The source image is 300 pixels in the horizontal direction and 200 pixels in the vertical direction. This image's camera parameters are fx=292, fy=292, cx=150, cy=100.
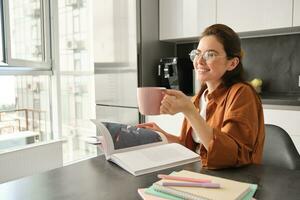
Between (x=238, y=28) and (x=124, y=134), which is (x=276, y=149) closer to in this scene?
(x=124, y=134)

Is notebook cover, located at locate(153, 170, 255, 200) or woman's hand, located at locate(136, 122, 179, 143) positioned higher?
woman's hand, located at locate(136, 122, 179, 143)

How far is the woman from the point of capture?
821mm

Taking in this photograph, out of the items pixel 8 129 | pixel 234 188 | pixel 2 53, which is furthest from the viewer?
pixel 8 129

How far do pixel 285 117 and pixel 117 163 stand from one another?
5.27 feet

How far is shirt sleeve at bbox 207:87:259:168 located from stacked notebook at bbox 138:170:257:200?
0.15 m

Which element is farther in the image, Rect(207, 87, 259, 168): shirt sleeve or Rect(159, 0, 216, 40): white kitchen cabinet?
Rect(159, 0, 216, 40): white kitchen cabinet

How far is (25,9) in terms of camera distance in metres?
2.63

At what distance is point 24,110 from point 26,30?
28.9 inches

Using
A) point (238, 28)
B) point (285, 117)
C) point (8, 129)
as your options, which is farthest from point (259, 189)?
point (8, 129)

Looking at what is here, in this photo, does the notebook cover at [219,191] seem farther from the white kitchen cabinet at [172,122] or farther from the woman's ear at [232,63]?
the white kitchen cabinet at [172,122]

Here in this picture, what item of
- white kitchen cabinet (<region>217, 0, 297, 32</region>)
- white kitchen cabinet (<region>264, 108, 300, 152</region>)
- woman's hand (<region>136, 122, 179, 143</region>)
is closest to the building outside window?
white kitchen cabinet (<region>217, 0, 297, 32</region>)

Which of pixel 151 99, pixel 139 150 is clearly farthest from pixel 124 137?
pixel 151 99

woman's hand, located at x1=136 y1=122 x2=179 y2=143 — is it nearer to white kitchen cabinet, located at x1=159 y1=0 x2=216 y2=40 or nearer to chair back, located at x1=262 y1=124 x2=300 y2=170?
chair back, located at x1=262 y1=124 x2=300 y2=170

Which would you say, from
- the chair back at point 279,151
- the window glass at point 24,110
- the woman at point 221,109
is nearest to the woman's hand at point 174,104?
the woman at point 221,109
